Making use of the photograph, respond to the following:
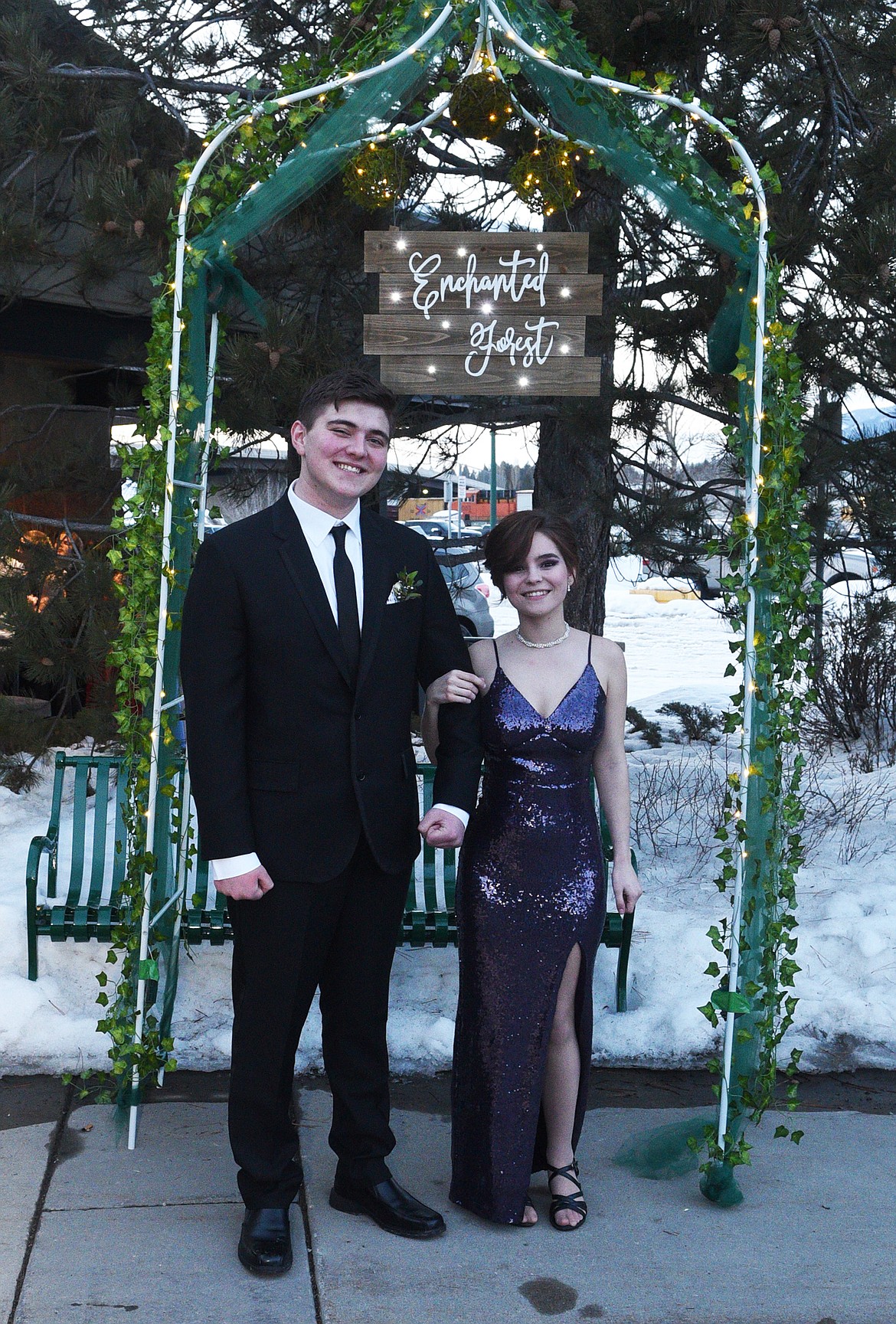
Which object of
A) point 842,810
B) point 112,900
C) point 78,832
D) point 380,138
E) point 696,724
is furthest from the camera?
point 696,724

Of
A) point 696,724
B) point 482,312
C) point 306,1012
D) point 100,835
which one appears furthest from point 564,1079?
point 696,724

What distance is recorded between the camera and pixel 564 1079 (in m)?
3.20

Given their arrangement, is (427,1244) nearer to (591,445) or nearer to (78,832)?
(78,832)

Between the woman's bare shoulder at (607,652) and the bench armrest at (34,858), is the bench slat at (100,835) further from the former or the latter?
the woman's bare shoulder at (607,652)

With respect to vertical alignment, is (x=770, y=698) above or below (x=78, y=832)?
above

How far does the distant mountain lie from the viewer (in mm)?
5655

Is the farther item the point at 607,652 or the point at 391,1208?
the point at 607,652

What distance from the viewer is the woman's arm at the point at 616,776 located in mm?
3246

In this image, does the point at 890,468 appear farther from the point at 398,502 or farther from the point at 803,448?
the point at 398,502

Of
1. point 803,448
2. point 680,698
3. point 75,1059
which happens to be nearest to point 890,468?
point 803,448

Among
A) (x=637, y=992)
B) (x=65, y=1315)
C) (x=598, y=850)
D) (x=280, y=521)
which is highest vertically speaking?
(x=280, y=521)

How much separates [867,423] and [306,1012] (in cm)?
417

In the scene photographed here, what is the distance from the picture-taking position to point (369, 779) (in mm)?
2988

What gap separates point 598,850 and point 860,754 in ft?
17.9
